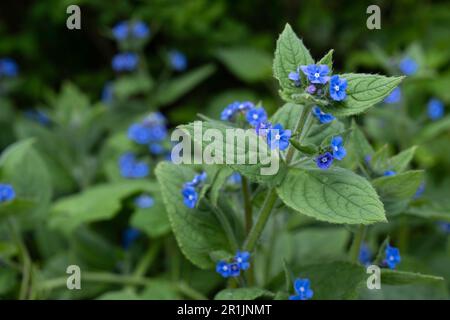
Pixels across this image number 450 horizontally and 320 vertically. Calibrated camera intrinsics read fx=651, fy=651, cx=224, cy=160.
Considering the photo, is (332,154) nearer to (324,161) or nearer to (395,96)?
(324,161)

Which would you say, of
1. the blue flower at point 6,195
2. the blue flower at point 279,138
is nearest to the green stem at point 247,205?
the blue flower at point 279,138

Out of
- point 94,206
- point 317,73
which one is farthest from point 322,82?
point 94,206

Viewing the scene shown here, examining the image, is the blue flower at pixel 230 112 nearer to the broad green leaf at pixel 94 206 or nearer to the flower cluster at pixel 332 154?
the flower cluster at pixel 332 154

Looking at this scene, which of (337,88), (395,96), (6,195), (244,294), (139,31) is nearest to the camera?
(337,88)

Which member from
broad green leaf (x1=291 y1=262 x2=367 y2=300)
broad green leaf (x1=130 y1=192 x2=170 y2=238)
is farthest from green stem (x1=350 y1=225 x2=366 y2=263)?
broad green leaf (x1=130 y1=192 x2=170 y2=238)
